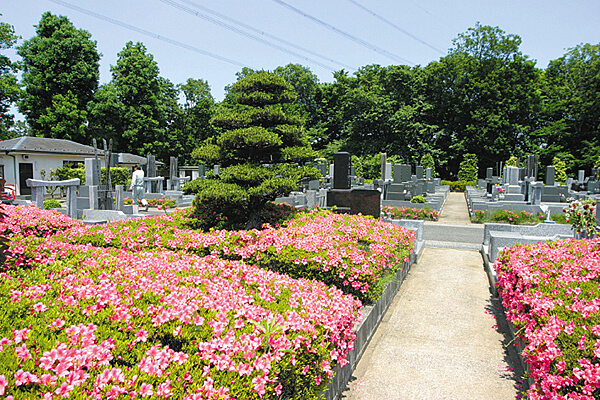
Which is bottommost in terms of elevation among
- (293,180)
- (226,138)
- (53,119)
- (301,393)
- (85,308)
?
(301,393)

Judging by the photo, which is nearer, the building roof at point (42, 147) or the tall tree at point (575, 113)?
the building roof at point (42, 147)

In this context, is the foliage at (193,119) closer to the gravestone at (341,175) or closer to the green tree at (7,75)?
the green tree at (7,75)

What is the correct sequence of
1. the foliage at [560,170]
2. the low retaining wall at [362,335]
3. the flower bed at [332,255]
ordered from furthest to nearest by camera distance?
the foliage at [560,170]
the flower bed at [332,255]
the low retaining wall at [362,335]

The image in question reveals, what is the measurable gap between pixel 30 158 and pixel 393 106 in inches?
1407

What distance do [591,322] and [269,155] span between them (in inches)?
256

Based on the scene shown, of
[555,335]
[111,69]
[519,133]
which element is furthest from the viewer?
[519,133]

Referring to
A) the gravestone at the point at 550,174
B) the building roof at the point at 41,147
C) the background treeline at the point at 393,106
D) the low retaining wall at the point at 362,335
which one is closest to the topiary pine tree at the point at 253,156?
the low retaining wall at the point at 362,335

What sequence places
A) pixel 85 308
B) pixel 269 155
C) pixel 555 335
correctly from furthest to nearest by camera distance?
pixel 269 155
pixel 555 335
pixel 85 308

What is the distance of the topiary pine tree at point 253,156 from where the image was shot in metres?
7.72

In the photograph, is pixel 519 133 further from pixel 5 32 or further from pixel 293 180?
pixel 5 32

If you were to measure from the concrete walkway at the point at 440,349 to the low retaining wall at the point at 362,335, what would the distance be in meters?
0.10

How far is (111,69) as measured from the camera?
3828 centimetres

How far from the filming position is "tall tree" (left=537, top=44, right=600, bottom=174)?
1615 inches

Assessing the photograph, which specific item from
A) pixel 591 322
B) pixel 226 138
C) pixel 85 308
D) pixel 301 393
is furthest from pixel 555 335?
pixel 226 138
